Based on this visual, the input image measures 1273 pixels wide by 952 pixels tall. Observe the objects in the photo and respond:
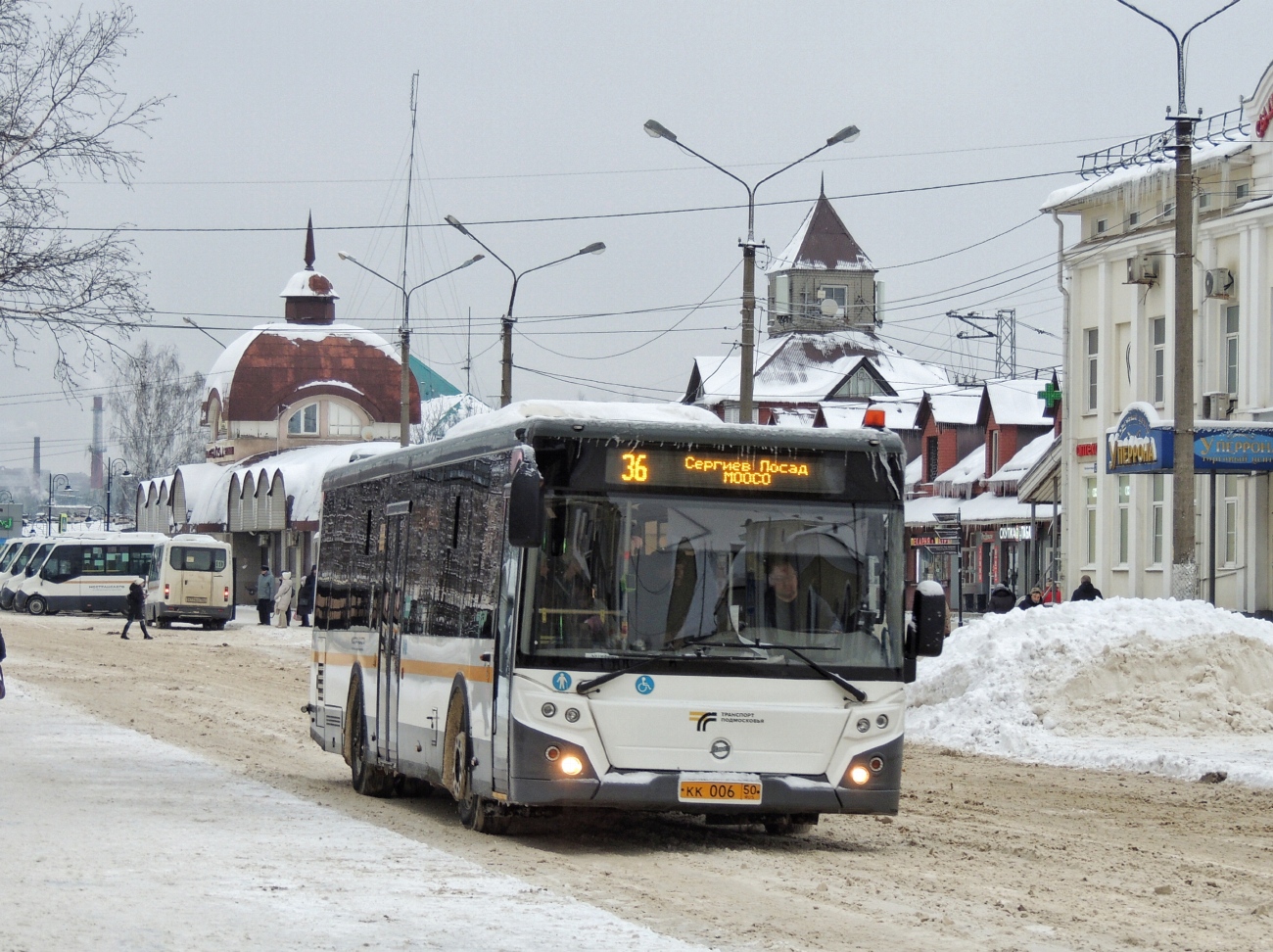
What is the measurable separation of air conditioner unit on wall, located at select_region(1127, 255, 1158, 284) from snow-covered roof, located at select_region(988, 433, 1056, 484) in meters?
20.0

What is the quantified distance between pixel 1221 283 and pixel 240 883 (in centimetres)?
3606

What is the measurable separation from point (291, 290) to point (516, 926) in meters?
93.0

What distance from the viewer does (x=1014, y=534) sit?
65.9 metres

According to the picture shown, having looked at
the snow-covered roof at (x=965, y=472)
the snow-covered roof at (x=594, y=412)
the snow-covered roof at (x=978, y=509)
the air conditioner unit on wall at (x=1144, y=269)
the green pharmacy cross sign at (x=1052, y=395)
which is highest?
the air conditioner unit on wall at (x=1144, y=269)

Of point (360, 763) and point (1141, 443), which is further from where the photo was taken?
point (1141, 443)

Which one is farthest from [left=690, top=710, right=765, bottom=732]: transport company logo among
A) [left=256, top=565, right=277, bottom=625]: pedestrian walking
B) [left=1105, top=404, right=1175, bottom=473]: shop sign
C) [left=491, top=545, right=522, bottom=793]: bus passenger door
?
[left=256, top=565, right=277, bottom=625]: pedestrian walking

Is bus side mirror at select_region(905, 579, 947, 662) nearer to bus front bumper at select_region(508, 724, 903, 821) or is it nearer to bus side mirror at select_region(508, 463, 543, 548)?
bus front bumper at select_region(508, 724, 903, 821)

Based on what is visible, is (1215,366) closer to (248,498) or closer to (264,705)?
(264,705)

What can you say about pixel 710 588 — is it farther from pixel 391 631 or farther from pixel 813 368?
pixel 813 368

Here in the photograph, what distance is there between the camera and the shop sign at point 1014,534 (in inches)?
2549

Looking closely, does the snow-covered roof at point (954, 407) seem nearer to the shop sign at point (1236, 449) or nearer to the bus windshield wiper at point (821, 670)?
the shop sign at point (1236, 449)

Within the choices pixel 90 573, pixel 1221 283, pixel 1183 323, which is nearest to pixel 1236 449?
pixel 1221 283

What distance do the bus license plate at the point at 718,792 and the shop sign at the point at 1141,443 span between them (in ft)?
89.0

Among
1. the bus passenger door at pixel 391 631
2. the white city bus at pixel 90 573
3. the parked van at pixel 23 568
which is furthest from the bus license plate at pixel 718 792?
the parked van at pixel 23 568
